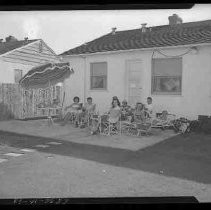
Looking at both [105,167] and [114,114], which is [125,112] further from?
[105,167]

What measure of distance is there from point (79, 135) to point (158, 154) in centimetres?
300

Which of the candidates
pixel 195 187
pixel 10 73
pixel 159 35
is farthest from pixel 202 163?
pixel 10 73

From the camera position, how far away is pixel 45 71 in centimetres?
1105

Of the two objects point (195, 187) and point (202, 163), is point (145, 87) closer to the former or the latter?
point (202, 163)

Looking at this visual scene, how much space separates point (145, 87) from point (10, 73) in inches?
205

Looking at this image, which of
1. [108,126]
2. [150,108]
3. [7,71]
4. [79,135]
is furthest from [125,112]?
[7,71]

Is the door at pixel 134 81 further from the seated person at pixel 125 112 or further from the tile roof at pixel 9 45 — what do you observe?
the tile roof at pixel 9 45

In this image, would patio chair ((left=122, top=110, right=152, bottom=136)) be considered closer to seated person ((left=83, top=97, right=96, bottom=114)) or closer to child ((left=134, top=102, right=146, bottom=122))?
child ((left=134, top=102, right=146, bottom=122))

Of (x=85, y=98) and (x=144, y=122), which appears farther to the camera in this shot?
(x=85, y=98)

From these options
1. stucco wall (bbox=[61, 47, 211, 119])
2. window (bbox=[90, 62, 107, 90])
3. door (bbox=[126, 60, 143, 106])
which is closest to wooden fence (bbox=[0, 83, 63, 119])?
stucco wall (bbox=[61, 47, 211, 119])

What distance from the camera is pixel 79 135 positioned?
10.5 meters

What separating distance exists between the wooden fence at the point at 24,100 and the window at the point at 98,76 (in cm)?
125

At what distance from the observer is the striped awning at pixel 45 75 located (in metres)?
11.0
